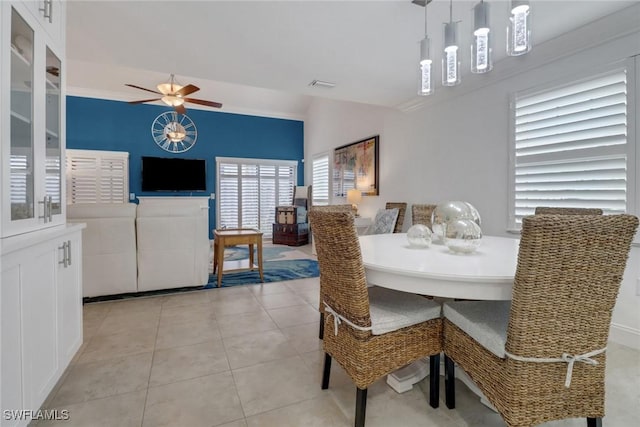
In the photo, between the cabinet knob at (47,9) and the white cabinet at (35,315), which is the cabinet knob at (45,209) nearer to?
the white cabinet at (35,315)

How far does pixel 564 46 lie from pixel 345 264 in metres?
2.75

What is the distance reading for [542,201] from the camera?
8.97ft

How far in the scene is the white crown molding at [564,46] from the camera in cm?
213

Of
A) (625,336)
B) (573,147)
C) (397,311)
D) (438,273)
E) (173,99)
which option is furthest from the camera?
(173,99)

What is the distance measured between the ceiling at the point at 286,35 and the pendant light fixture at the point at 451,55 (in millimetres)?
509

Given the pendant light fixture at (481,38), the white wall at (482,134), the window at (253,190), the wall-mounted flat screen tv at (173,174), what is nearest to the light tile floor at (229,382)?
the white wall at (482,134)

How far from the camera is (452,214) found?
1.88 metres

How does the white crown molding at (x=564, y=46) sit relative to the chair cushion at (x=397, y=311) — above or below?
above

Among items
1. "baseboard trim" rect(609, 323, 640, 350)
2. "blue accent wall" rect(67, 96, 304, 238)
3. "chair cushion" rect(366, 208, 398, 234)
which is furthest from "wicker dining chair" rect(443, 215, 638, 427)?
"blue accent wall" rect(67, 96, 304, 238)

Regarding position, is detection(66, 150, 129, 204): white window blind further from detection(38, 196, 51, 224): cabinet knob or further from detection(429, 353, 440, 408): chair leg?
detection(429, 353, 440, 408): chair leg

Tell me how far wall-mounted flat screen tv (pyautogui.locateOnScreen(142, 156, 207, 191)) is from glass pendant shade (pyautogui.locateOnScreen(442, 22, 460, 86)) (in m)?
6.20

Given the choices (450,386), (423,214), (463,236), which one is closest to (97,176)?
(423,214)

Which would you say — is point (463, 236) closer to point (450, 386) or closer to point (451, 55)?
point (450, 386)

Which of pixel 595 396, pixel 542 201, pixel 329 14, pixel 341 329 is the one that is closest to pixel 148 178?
pixel 329 14
